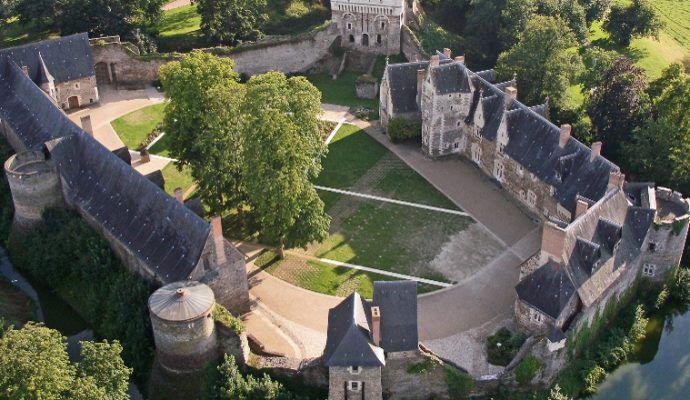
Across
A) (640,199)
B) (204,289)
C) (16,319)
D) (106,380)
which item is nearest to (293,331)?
(204,289)

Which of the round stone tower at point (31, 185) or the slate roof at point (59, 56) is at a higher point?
the slate roof at point (59, 56)

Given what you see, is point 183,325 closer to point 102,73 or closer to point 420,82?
point 420,82

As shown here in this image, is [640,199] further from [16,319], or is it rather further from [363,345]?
[16,319]

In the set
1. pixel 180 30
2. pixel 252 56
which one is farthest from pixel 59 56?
pixel 252 56

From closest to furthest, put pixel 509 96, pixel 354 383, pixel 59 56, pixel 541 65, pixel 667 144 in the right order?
pixel 354 383, pixel 667 144, pixel 509 96, pixel 541 65, pixel 59 56

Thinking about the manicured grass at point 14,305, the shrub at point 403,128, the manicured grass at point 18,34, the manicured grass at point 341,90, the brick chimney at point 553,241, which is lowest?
the manicured grass at point 14,305

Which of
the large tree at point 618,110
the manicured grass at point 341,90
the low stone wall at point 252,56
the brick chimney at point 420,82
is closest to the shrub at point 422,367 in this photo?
the large tree at point 618,110

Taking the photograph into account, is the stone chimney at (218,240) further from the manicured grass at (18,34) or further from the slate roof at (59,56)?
the manicured grass at (18,34)
